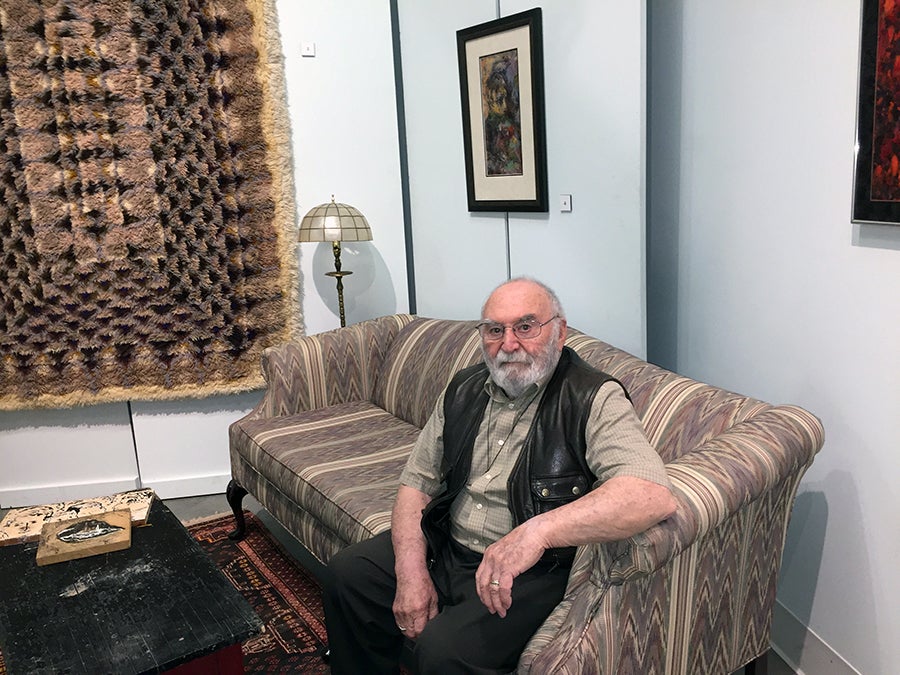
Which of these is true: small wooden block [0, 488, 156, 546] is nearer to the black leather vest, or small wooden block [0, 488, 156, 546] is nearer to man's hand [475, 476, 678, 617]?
the black leather vest

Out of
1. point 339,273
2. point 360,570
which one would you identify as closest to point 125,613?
point 360,570

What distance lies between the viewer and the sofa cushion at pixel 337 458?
2.24 metres

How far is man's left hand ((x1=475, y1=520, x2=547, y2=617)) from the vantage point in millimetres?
1478

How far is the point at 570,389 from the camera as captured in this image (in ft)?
5.69

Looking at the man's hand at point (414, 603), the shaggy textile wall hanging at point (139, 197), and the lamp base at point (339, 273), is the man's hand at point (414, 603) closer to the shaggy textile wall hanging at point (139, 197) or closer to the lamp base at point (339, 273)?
the lamp base at point (339, 273)

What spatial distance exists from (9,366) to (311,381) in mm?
1353

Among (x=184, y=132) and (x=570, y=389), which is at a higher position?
(x=184, y=132)

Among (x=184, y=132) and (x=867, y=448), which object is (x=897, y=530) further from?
(x=184, y=132)

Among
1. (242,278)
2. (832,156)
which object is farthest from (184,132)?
(832,156)

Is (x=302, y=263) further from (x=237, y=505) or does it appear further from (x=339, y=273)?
(x=237, y=505)

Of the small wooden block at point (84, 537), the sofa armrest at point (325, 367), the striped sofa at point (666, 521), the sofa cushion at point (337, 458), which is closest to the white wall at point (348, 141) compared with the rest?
the sofa armrest at point (325, 367)

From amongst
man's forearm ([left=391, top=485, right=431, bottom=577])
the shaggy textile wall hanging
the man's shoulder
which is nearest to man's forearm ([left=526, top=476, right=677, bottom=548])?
the man's shoulder

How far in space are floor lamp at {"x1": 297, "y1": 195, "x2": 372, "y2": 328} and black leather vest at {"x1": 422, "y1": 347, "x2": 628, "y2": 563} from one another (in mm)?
1612

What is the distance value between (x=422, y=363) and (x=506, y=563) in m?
1.53
